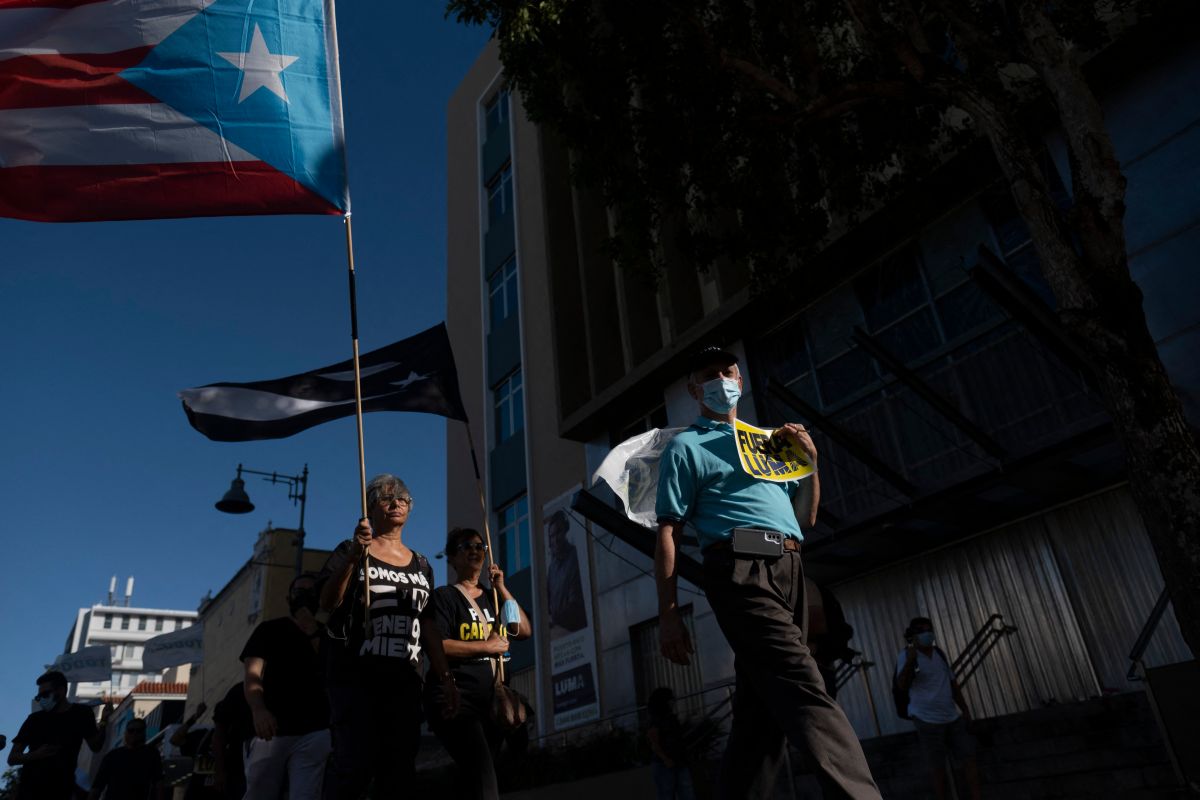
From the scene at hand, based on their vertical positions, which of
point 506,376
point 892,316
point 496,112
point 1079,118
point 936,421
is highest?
point 496,112

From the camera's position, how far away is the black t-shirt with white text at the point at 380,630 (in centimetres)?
466

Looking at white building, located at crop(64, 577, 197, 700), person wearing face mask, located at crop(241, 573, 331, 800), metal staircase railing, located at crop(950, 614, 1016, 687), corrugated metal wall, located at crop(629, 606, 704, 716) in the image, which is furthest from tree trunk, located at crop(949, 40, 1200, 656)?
white building, located at crop(64, 577, 197, 700)

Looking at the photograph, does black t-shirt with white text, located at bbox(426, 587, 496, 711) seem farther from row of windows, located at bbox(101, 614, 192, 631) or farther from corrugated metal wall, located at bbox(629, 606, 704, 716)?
row of windows, located at bbox(101, 614, 192, 631)

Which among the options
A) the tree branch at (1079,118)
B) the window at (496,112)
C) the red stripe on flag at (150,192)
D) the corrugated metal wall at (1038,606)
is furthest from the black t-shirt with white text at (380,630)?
the window at (496,112)

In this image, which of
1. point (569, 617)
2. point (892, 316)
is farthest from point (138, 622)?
point (892, 316)

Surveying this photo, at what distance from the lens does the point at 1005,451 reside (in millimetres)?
11289

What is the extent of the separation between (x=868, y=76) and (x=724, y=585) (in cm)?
981

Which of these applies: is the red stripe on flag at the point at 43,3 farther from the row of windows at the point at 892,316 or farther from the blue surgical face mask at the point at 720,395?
the row of windows at the point at 892,316

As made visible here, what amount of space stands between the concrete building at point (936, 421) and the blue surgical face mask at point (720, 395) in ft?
25.9

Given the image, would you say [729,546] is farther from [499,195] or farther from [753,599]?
[499,195]

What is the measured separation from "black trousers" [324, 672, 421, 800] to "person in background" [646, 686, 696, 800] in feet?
18.1

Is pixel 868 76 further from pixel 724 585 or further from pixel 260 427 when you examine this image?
pixel 724 585

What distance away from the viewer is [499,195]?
2891 centimetres

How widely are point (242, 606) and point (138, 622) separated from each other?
89.2 metres
